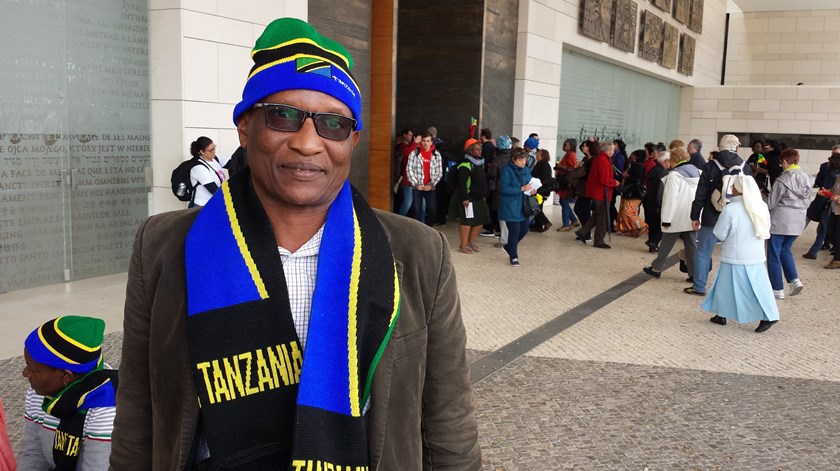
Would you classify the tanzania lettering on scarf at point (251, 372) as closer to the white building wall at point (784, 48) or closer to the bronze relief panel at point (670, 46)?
the bronze relief panel at point (670, 46)

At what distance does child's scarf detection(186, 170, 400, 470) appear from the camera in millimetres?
1533

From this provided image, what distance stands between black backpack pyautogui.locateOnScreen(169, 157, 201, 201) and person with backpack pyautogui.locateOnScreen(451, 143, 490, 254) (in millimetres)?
4377

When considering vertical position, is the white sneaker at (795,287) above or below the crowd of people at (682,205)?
below

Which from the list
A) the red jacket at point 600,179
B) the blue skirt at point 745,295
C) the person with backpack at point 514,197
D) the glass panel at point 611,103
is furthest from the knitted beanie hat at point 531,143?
the blue skirt at point 745,295

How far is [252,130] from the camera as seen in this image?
1700 millimetres

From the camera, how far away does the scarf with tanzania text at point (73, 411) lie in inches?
104

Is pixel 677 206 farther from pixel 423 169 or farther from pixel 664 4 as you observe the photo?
pixel 664 4

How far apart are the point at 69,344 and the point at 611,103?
21206 millimetres

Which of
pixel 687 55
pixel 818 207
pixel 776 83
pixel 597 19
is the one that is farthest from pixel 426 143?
pixel 776 83

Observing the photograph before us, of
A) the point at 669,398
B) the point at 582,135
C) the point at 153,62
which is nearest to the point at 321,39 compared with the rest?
the point at 669,398

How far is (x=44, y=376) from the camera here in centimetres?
270

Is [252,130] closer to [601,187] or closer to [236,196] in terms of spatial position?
[236,196]

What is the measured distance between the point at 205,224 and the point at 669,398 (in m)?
4.29

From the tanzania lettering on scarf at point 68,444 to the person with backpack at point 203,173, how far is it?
525cm
